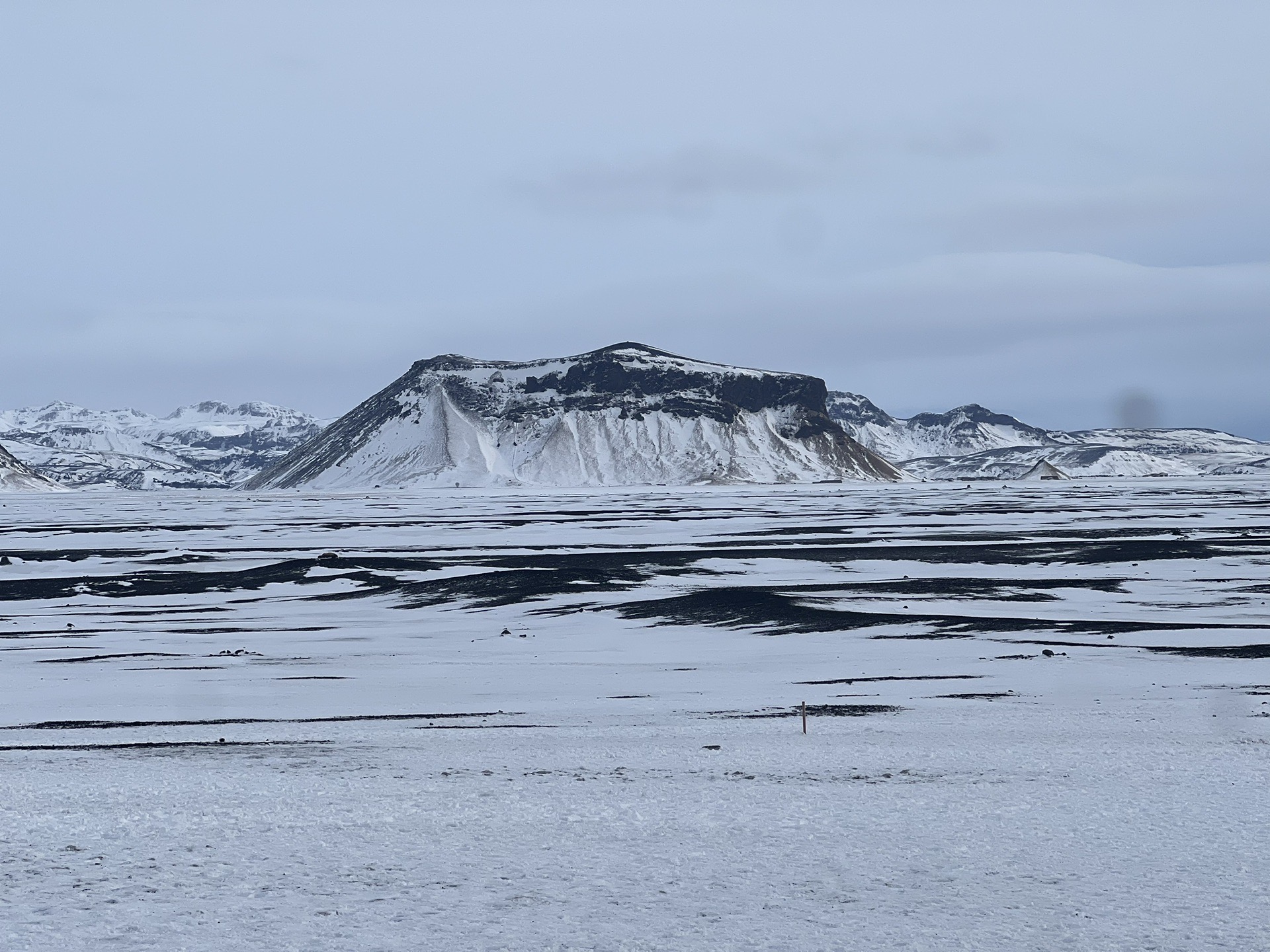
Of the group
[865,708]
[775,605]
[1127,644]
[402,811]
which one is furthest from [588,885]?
[775,605]

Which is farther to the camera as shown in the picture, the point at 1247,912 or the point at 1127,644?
the point at 1127,644

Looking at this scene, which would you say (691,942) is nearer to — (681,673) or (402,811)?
(402,811)

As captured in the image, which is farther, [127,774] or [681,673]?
[681,673]

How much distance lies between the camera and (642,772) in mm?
10664

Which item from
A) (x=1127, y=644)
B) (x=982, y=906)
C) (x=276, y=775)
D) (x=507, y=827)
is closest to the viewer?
(x=982, y=906)

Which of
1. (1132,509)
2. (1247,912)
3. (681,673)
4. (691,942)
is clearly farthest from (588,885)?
(1132,509)

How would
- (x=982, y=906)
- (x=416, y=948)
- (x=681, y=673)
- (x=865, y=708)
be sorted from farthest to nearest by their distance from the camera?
(x=681, y=673), (x=865, y=708), (x=982, y=906), (x=416, y=948)

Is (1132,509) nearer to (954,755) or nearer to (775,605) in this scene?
(775,605)

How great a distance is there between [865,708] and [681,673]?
14.6 feet

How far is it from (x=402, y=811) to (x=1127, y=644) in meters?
15.5

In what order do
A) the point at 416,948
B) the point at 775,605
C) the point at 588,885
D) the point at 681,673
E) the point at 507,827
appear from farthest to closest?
the point at 775,605
the point at 681,673
the point at 507,827
the point at 588,885
the point at 416,948

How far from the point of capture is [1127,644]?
20.7 m

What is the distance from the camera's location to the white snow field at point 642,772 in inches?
277

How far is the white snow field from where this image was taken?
23.1ft
